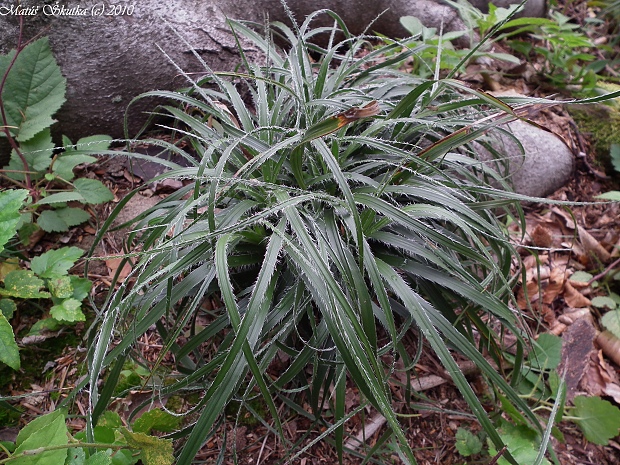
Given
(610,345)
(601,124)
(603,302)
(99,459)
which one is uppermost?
(99,459)

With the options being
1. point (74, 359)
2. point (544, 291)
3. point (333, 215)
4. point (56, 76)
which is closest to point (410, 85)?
point (333, 215)

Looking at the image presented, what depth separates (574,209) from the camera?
2.03 meters

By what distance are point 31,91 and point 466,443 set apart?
1782mm

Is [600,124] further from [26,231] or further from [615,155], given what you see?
[26,231]

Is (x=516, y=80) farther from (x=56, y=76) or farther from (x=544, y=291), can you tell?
(x=56, y=76)

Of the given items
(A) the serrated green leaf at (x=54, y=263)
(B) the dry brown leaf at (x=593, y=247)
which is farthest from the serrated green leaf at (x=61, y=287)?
(B) the dry brown leaf at (x=593, y=247)

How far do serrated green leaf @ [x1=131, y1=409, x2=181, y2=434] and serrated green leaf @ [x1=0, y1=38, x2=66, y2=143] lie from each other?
104 cm

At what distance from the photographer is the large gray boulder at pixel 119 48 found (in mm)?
1622

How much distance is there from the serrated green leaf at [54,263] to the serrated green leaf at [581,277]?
177 cm

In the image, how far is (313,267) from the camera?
86cm

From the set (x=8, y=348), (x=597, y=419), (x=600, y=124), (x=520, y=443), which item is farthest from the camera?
(x=600, y=124)

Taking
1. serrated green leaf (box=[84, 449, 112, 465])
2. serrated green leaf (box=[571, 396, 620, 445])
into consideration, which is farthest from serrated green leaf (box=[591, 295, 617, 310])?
serrated green leaf (box=[84, 449, 112, 465])

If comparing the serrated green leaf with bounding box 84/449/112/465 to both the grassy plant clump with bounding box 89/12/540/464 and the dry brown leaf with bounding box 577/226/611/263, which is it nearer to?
the grassy plant clump with bounding box 89/12/540/464

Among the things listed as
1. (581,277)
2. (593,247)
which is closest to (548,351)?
(581,277)
